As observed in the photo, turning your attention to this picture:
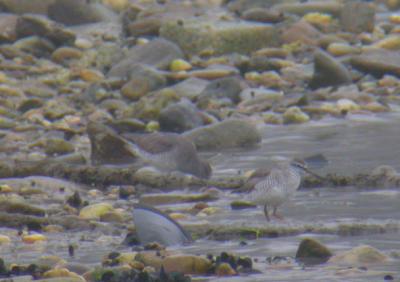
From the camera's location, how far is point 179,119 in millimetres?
15133

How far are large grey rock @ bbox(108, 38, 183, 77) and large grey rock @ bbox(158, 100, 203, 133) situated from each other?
341 centimetres

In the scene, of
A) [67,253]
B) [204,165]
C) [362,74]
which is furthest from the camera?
[362,74]

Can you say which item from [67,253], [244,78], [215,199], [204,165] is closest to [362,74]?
[244,78]

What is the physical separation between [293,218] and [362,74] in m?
8.83

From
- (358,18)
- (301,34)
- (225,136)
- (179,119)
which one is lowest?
(225,136)

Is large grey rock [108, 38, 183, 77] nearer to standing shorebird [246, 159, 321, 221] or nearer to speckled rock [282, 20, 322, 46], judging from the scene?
→ speckled rock [282, 20, 322, 46]

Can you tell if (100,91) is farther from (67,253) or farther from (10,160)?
(67,253)

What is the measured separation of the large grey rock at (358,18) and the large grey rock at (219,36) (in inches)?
82.5

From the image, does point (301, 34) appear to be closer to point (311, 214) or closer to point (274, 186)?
point (311, 214)

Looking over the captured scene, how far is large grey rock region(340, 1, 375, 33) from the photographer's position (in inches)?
869

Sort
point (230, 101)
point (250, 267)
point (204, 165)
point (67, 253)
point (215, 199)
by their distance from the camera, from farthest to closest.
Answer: point (230, 101), point (204, 165), point (215, 199), point (67, 253), point (250, 267)

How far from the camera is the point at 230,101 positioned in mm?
17062

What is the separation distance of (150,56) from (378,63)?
3.55 metres

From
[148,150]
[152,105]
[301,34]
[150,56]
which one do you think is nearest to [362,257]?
[148,150]
